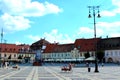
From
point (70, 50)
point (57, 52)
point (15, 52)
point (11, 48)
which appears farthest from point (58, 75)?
point (15, 52)

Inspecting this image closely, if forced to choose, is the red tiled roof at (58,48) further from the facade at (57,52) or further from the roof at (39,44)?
the roof at (39,44)

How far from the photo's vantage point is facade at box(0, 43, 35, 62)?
141 m

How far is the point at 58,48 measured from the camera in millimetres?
144125

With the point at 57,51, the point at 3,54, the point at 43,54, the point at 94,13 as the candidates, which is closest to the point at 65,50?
the point at 57,51

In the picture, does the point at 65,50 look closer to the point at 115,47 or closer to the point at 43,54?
the point at 43,54

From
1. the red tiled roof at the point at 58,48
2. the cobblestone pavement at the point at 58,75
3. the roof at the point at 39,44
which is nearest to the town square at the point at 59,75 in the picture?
the cobblestone pavement at the point at 58,75

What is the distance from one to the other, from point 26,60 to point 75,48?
26.6 metres

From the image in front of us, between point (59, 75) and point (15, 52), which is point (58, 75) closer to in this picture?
point (59, 75)

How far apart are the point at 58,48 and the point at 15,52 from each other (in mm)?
19661

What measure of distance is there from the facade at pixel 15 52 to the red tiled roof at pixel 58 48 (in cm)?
882

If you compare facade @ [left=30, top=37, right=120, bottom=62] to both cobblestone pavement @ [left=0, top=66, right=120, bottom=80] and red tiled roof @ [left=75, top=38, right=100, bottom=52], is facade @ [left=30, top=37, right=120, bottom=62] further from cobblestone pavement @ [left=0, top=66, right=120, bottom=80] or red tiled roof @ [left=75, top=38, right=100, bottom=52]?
cobblestone pavement @ [left=0, top=66, right=120, bottom=80]

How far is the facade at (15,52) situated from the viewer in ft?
463

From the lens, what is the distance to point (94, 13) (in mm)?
41938

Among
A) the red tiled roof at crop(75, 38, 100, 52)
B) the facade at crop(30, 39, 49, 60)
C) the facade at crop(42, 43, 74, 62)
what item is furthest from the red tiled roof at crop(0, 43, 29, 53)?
the red tiled roof at crop(75, 38, 100, 52)
